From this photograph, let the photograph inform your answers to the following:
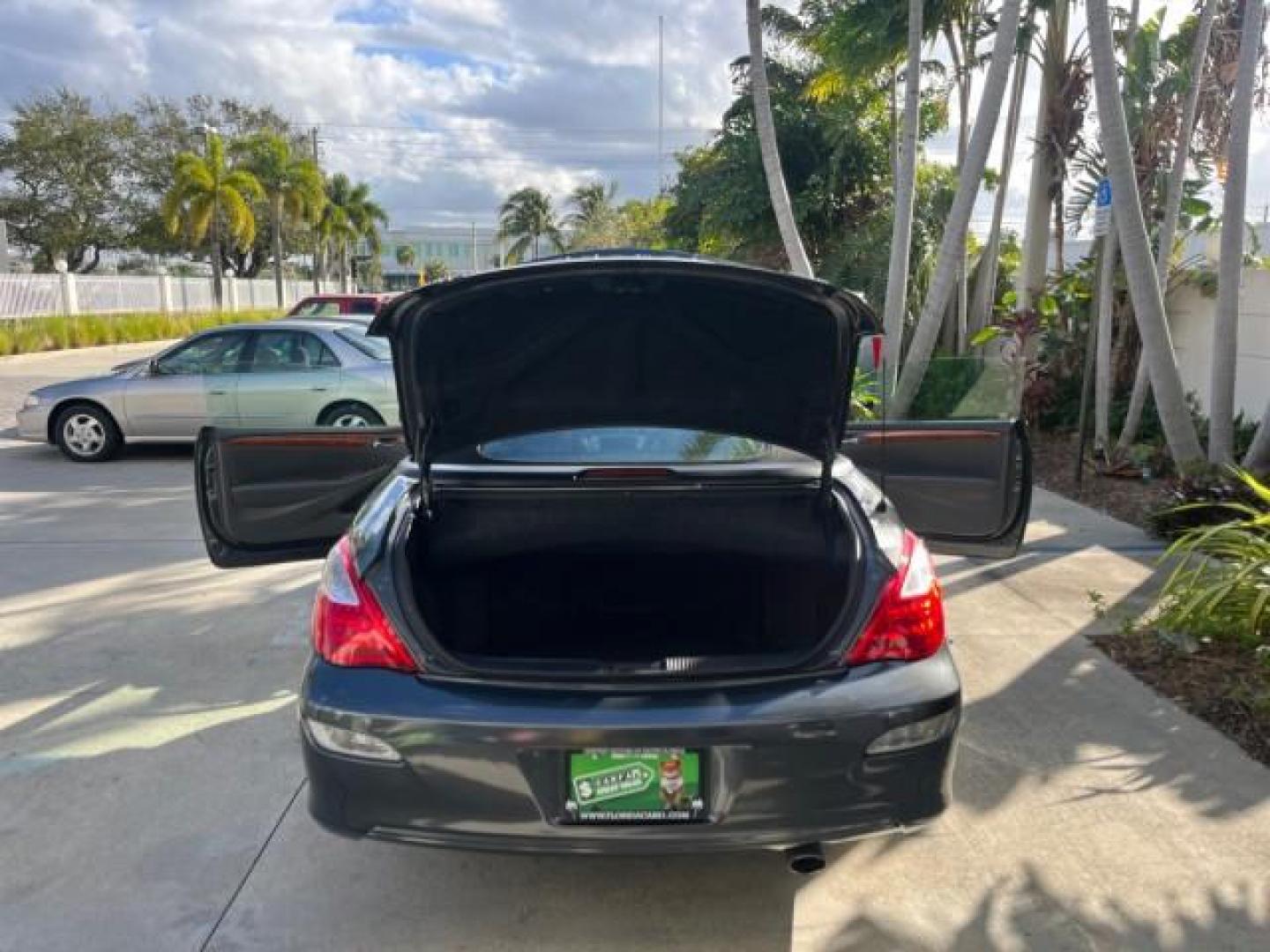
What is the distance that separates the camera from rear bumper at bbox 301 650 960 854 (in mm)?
2324

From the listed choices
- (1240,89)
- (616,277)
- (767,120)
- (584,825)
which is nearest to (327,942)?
(584,825)

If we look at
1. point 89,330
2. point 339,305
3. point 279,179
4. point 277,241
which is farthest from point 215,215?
point 339,305

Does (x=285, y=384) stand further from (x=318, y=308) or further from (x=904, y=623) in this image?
(x=318, y=308)

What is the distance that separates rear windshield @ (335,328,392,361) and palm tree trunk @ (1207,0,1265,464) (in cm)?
693

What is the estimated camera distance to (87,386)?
9.77 meters

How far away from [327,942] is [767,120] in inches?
322

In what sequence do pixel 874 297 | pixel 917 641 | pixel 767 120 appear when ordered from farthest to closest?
pixel 874 297
pixel 767 120
pixel 917 641

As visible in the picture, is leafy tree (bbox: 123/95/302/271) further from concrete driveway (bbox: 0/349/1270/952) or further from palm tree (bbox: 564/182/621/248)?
concrete driveway (bbox: 0/349/1270/952)

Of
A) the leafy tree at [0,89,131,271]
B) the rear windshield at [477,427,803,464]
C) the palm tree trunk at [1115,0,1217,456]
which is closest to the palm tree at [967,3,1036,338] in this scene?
the palm tree trunk at [1115,0,1217,456]

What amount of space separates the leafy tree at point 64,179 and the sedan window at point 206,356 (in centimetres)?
4251

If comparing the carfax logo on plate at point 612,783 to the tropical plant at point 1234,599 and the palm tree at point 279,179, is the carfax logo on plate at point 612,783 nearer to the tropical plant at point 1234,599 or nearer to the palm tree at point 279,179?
the tropical plant at point 1234,599

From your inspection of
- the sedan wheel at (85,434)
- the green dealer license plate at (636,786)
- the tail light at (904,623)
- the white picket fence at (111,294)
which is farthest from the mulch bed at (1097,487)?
the white picket fence at (111,294)

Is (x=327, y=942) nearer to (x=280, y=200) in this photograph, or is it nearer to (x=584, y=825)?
(x=584, y=825)

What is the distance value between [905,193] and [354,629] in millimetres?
7539
